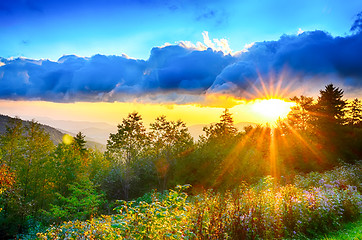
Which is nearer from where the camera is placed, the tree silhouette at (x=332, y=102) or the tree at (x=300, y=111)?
the tree silhouette at (x=332, y=102)

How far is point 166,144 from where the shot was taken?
30641 mm

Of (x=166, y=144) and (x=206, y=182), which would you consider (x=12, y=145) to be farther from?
(x=206, y=182)

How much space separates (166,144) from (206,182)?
12.0 metres

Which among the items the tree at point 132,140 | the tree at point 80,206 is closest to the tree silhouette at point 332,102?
the tree at point 132,140

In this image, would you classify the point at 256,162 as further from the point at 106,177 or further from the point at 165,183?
the point at 106,177

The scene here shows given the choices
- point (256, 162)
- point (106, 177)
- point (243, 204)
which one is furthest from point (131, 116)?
point (243, 204)

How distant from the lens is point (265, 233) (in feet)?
22.3

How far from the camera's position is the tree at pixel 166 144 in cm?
2606

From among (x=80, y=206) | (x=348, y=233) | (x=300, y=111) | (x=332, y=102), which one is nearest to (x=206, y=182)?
(x=80, y=206)

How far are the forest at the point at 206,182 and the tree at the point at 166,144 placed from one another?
0.13 meters

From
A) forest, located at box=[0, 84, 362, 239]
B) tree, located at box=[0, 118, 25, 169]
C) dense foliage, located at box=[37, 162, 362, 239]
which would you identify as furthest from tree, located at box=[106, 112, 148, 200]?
dense foliage, located at box=[37, 162, 362, 239]

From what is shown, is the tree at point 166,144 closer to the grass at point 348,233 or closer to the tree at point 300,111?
the grass at point 348,233

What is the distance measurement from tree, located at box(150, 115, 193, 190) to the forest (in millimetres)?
132

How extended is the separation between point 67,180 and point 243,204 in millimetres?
23995
